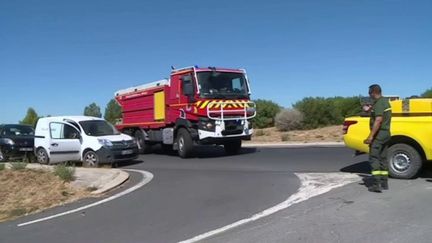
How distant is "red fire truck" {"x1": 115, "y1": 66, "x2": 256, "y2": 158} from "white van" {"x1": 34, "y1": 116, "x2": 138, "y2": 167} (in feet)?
7.45

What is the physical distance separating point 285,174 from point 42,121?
33.7ft

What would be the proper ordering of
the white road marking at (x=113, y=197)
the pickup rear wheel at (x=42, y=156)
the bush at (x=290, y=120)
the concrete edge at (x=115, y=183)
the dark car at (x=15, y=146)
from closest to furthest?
1. the white road marking at (x=113, y=197)
2. the concrete edge at (x=115, y=183)
3. the pickup rear wheel at (x=42, y=156)
4. the dark car at (x=15, y=146)
5. the bush at (x=290, y=120)

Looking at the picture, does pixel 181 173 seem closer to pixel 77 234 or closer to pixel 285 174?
pixel 285 174

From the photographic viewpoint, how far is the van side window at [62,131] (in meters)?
18.4

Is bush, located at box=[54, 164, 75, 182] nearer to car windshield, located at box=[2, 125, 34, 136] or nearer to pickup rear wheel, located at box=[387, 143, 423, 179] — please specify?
pickup rear wheel, located at box=[387, 143, 423, 179]

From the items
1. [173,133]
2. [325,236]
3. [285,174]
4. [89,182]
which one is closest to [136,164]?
[173,133]

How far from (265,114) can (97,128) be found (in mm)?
30479

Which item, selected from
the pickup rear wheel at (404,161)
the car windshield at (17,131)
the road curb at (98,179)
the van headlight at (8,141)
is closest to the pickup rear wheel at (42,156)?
the van headlight at (8,141)

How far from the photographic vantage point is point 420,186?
1024 cm

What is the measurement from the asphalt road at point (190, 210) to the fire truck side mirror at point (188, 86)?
4.67 meters

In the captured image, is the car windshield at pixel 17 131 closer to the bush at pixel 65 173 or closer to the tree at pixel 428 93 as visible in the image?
the bush at pixel 65 173

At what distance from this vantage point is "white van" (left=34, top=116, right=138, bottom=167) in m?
17.7

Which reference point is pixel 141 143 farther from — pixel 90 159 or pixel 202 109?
pixel 90 159

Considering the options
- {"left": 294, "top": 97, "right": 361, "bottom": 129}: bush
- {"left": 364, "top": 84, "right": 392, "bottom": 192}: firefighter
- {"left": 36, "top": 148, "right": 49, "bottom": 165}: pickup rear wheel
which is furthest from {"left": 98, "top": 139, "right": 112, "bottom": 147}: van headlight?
{"left": 294, "top": 97, "right": 361, "bottom": 129}: bush
